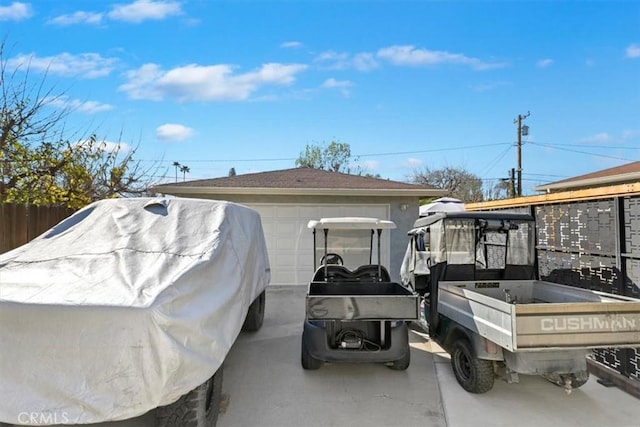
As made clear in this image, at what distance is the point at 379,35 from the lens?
9.23 metres

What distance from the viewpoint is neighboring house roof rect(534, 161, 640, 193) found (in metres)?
12.1

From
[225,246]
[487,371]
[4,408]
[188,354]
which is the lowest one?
[487,371]

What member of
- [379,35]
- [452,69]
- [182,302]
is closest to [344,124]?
[452,69]

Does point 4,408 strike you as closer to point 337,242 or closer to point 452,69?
point 337,242

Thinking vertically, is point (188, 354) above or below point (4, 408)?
above

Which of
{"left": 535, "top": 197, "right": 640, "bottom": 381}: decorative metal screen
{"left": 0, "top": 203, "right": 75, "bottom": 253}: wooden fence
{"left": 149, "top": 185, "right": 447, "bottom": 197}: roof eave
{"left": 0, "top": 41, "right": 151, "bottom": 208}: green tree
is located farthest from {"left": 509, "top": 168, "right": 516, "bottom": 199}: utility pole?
{"left": 0, "top": 203, "right": 75, "bottom": 253}: wooden fence

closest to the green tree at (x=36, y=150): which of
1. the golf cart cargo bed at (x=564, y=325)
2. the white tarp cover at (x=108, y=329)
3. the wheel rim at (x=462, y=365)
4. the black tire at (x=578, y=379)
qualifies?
the white tarp cover at (x=108, y=329)

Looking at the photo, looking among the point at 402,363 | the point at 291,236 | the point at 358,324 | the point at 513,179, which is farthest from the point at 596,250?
the point at 513,179

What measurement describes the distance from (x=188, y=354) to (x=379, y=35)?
8.98 metres

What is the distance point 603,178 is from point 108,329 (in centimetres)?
1515

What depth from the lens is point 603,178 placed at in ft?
41.5

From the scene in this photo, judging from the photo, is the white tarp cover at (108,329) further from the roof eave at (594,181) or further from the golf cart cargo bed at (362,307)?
the roof eave at (594,181)

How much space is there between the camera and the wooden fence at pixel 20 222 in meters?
5.21

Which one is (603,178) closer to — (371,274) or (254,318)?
(371,274)
